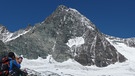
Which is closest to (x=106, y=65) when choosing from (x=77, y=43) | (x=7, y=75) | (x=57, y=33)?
(x=77, y=43)

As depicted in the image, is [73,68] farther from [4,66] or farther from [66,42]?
[4,66]

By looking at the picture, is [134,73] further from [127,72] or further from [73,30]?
[73,30]

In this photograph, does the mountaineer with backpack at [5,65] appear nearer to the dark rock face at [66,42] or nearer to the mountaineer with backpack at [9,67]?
the mountaineer with backpack at [9,67]

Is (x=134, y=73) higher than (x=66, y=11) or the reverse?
the reverse

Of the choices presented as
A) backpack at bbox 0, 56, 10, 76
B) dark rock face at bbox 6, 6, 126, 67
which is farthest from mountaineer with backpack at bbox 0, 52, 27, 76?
dark rock face at bbox 6, 6, 126, 67

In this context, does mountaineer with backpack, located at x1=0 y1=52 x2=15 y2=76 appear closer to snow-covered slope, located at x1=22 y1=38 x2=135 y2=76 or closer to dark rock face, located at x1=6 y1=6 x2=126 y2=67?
snow-covered slope, located at x1=22 y1=38 x2=135 y2=76

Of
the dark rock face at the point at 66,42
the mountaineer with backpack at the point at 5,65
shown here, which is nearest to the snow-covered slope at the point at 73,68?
the dark rock face at the point at 66,42

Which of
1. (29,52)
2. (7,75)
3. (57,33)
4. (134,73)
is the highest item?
(57,33)
